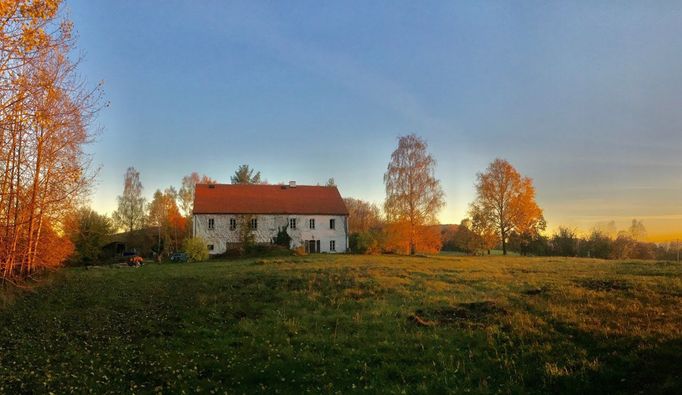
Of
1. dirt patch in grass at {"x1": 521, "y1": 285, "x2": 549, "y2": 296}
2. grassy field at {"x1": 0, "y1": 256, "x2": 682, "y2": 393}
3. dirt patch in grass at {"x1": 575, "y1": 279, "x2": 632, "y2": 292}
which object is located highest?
dirt patch in grass at {"x1": 575, "y1": 279, "x2": 632, "y2": 292}

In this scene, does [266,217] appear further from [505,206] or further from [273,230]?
[505,206]

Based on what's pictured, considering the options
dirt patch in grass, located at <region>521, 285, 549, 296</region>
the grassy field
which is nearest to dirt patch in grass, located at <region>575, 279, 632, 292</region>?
the grassy field

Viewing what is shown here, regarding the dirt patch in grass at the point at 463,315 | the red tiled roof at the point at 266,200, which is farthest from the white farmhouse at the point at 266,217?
the dirt patch in grass at the point at 463,315

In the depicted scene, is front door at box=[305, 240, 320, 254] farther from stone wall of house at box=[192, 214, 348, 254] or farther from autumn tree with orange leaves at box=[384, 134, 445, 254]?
autumn tree with orange leaves at box=[384, 134, 445, 254]

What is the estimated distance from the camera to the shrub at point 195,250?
39344mm

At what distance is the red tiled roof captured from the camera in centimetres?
5053

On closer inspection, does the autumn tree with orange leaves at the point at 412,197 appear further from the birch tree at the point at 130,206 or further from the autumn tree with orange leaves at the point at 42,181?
the birch tree at the point at 130,206

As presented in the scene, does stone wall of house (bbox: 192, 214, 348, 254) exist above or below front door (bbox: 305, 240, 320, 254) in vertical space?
above

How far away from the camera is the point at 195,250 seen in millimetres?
39406

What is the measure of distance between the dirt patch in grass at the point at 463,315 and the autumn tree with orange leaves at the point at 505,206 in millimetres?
43441

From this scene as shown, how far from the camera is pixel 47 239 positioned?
67.9ft

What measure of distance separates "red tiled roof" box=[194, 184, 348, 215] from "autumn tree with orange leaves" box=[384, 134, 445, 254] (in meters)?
7.14

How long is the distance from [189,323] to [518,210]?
158 feet

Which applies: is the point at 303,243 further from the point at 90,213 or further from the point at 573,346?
the point at 573,346
